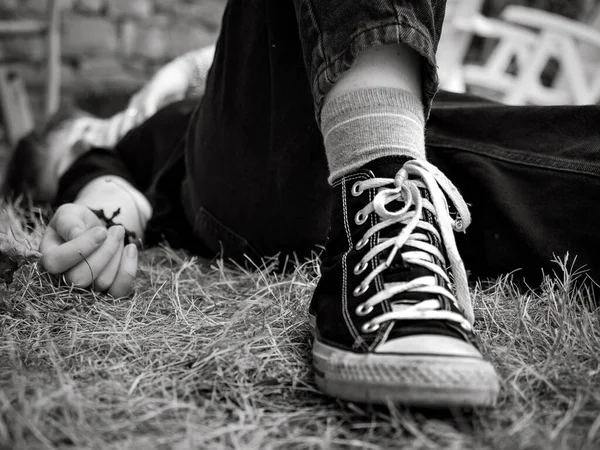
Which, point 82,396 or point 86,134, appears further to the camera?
point 86,134

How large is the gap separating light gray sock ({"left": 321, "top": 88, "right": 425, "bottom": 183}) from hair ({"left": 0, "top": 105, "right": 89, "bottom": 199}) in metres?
1.18

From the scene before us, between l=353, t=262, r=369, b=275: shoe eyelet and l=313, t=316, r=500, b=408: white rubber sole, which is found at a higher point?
l=353, t=262, r=369, b=275: shoe eyelet

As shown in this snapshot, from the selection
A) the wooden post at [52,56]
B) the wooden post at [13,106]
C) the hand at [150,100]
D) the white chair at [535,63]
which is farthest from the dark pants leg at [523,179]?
the wooden post at [13,106]

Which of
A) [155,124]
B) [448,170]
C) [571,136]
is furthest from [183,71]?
[571,136]

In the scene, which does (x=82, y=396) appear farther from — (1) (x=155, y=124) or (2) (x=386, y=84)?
(1) (x=155, y=124)

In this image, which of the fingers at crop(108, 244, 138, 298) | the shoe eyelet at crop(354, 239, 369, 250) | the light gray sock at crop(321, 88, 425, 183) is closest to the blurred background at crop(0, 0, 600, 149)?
the fingers at crop(108, 244, 138, 298)

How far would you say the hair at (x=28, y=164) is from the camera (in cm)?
162

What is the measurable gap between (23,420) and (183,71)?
1.54 meters

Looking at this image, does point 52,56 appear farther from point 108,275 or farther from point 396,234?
point 396,234

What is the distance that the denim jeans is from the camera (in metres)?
0.84

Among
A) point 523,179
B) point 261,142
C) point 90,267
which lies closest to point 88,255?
point 90,267

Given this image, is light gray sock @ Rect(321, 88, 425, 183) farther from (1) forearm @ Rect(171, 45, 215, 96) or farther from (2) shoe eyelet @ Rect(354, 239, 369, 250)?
(1) forearm @ Rect(171, 45, 215, 96)

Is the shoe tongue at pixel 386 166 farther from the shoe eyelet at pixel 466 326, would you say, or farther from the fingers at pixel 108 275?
the fingers at pixel 108 275

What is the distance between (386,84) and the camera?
0.68 m
